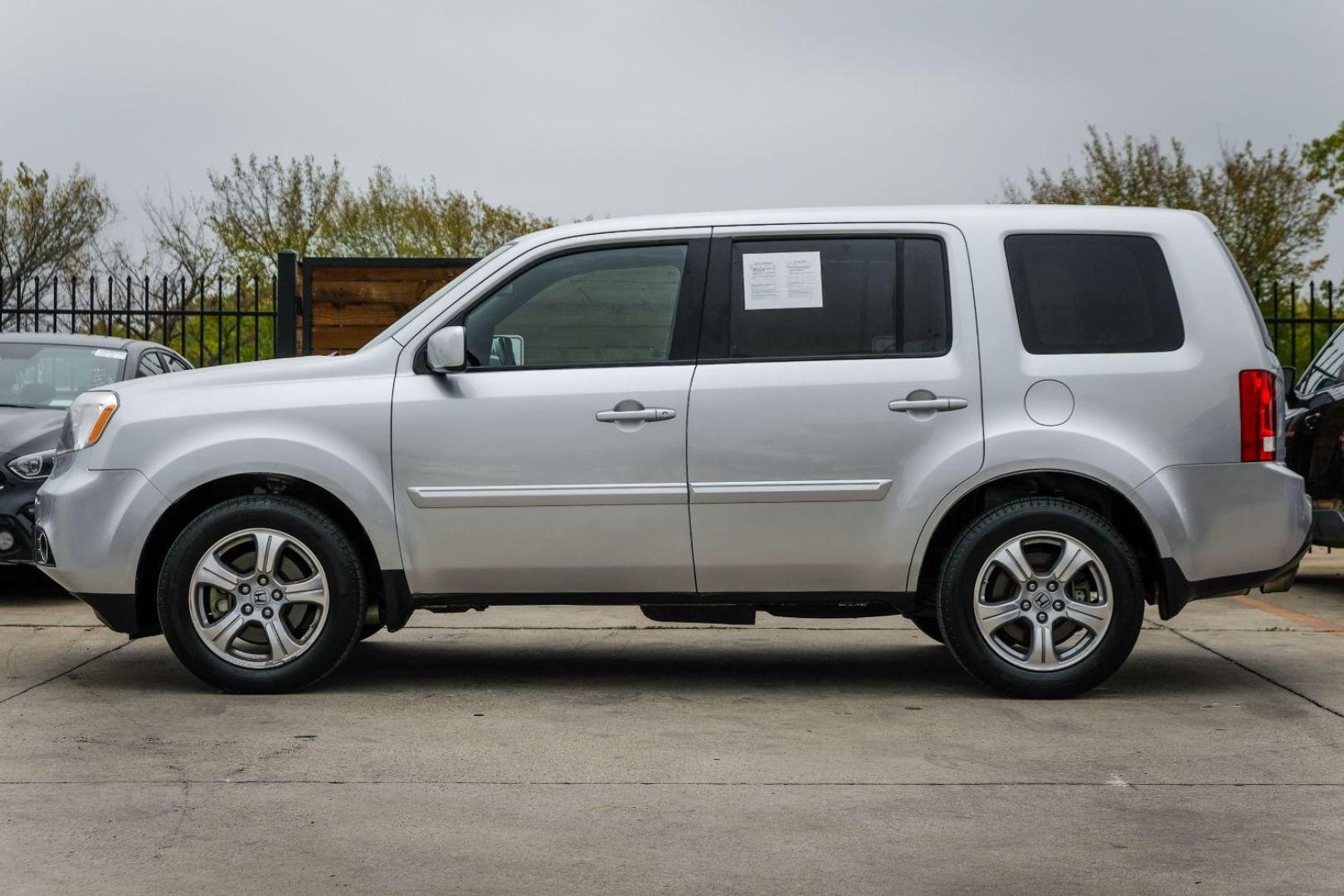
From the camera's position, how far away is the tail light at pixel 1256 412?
6223 millimetres

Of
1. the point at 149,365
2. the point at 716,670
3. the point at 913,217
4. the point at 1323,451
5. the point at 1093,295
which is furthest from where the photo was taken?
the point at 149,365

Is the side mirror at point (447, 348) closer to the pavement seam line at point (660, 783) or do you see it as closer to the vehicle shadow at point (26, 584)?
the pavement seam line at point (660, 783)

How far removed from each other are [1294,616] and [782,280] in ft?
14.5

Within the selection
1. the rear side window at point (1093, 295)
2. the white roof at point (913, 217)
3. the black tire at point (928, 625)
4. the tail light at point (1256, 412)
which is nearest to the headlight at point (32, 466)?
the white roof at point (913, 217)

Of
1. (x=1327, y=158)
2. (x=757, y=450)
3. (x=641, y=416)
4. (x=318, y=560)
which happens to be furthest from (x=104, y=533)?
(x=1327, y=158)

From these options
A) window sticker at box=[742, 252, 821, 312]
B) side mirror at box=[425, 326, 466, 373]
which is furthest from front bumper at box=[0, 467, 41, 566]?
window sticker at box=[742, 252, 821, 312]

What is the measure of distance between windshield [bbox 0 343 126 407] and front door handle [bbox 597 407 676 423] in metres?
5.25

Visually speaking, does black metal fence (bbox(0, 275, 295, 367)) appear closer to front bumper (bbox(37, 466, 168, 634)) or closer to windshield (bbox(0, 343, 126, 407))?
windshield (bbox(0, 343, 126, 407))

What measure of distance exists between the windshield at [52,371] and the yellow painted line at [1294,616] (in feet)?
23.0

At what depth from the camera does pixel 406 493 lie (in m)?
6.34

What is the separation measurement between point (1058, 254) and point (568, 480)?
6.83 feet

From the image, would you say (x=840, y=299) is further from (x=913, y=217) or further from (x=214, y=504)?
(x=214, y=504)

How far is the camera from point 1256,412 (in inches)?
246

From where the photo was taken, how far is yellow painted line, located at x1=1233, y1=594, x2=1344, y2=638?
860 cm
